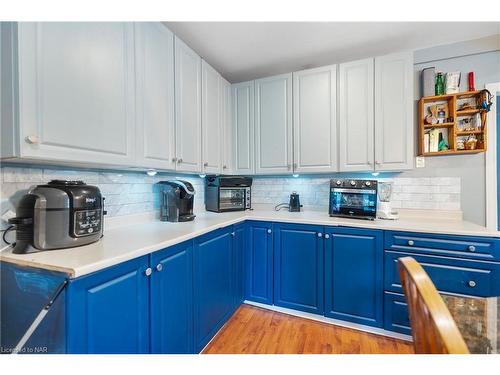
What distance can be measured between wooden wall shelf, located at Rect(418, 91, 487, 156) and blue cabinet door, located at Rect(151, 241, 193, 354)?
2.24 metres

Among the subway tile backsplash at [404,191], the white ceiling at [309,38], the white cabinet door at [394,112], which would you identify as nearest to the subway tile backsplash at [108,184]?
the subway tile backsplash at [404,191]

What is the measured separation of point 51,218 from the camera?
94cm

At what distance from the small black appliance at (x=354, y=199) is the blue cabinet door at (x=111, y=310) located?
165cm

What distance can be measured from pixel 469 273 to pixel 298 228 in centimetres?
117

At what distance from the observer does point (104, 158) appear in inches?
46.0

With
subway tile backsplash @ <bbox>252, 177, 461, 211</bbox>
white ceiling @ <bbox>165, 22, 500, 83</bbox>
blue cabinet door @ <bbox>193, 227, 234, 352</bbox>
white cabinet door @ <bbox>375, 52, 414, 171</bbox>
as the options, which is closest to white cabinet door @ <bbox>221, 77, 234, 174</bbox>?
white ceiling @ <bbox>165, 22, 500, 83</bbox>

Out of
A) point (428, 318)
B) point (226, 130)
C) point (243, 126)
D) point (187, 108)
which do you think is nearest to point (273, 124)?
point (243, 126)

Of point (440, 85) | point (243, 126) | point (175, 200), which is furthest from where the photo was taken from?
point (243, 126)

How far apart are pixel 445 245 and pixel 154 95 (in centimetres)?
225

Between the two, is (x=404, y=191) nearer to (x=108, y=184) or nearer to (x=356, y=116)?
(x=356, y=116)

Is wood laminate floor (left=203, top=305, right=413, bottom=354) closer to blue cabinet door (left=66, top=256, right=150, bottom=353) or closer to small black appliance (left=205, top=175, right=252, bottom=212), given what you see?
blue cabinet door (left=66, top=256, right=150, bottom=353)

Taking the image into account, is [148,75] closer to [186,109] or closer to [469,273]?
[186,109]

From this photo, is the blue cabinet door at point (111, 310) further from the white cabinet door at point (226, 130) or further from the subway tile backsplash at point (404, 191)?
the subway tile backsplash at point (404, 191)
